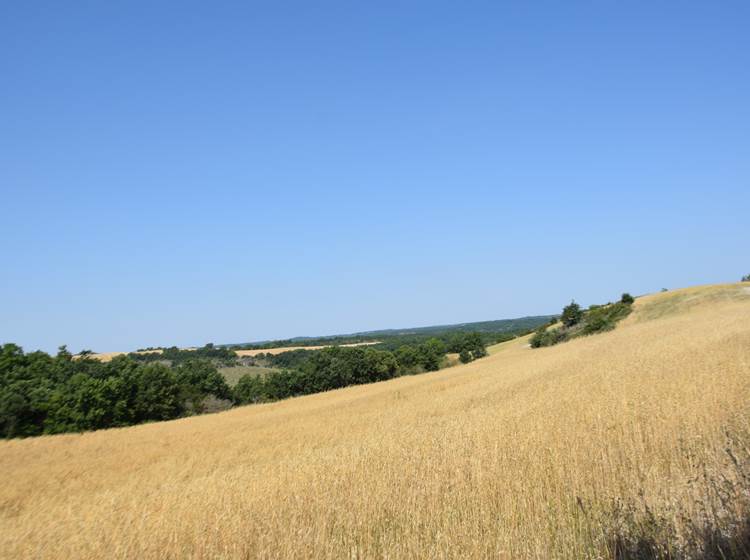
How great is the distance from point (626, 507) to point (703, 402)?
4453 millimetres

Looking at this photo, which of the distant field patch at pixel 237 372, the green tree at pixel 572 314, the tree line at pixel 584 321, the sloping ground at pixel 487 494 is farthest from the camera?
the distant field patch at pixel 237 372

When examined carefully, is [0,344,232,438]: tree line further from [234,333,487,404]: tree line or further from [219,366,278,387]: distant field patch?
[219,366,278,387]: distant field patch

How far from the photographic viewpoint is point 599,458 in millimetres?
6406

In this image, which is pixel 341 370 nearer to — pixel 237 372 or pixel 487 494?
pixel 237 372

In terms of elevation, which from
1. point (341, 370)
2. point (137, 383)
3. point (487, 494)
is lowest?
point (341, 370)

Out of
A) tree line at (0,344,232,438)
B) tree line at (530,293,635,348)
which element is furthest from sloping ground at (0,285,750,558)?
tree line at (530,293,635,348)

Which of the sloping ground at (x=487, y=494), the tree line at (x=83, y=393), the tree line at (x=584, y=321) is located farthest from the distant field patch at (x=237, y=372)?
the sloping ground at (x=487, y=494)

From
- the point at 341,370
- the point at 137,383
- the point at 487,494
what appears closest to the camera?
the point at 487,494

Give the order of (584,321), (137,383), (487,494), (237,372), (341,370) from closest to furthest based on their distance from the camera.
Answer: (487,494) < (137,383) < (584,321) < (341,370) < (237,372)

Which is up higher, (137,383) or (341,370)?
(137,383)

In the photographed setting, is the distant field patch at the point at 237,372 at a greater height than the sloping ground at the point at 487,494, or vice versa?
the distant field patch at the point at 237,372

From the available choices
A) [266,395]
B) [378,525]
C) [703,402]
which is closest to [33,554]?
[378,525]

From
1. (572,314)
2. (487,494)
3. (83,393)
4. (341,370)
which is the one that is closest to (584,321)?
(572,314)

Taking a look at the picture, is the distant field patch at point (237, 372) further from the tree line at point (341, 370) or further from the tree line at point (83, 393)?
the tree line at point (83, 393)
